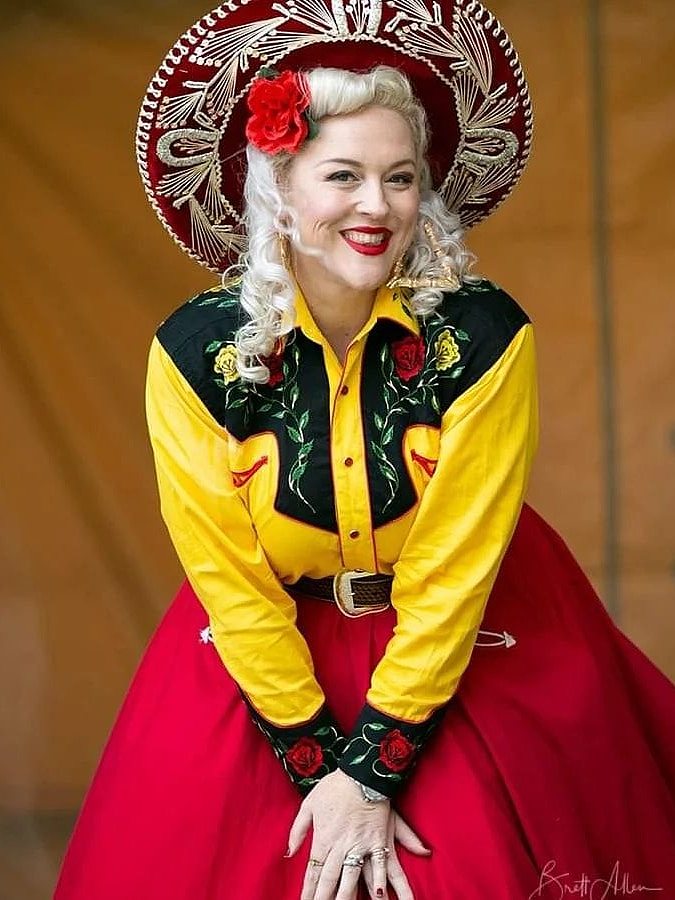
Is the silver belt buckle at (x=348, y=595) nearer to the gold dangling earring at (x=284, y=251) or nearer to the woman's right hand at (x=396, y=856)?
the woman's right hand at (x=396, y=856)

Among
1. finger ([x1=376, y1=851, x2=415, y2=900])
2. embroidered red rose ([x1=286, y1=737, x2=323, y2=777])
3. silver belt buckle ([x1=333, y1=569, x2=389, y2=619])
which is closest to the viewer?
finger ([x1=376, y1=851, x2=415, y2=900])

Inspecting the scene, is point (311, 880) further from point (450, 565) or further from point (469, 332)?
point (469, 332)

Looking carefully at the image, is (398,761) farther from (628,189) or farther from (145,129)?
(628,189)

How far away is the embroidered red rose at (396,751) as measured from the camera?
207 cm

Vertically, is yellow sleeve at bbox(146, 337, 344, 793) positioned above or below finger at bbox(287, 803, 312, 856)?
above

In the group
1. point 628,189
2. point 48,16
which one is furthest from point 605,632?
point 48,16

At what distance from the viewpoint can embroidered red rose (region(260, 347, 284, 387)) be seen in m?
2.14

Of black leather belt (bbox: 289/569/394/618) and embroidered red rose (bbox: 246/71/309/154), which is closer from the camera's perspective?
embroidered red rose (bbox: 246/71/309/154)

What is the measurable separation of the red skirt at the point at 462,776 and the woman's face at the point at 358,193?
0.53 m

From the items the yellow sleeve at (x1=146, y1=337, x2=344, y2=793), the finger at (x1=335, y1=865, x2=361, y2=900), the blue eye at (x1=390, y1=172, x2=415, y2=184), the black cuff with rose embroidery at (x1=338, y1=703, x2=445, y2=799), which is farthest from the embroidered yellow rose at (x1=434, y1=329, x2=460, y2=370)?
the finger at (x1=335, y1=865, x2=361, y2=900)

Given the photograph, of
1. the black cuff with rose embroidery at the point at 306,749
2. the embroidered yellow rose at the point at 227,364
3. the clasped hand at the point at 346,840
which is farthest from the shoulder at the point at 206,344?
the clasped hand at the point at 346,840

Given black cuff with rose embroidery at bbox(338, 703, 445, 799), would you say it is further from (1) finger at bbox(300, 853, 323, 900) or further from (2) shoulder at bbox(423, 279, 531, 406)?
(2) shoulder at bbox(423, 279, 531, 406)

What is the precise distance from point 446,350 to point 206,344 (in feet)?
1.09

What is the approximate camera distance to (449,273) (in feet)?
7.12
